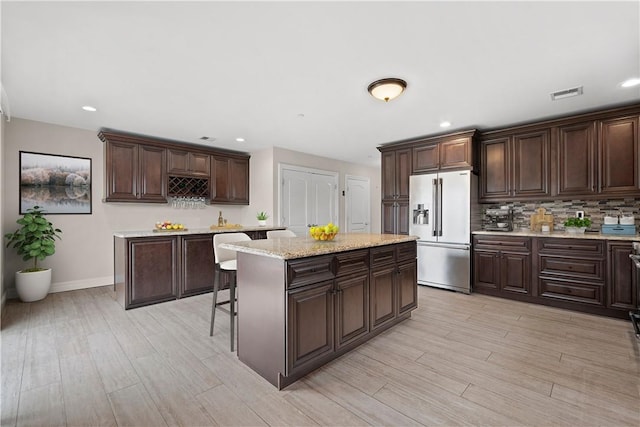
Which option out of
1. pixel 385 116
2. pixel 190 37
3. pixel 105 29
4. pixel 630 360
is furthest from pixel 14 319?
pixel 630 360

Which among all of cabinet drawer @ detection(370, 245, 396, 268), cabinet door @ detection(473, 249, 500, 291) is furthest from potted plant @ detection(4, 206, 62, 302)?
cabinet door @ detection(473, 249, 500, 291)

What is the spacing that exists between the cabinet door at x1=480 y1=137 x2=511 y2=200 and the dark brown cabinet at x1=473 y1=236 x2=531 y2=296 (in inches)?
28.9

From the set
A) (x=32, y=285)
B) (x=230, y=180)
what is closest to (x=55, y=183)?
(x=32, y=285)

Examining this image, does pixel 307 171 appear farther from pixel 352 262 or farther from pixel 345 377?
pixel 345 377

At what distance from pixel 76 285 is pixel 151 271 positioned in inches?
63.7

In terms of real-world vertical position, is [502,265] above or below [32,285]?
above

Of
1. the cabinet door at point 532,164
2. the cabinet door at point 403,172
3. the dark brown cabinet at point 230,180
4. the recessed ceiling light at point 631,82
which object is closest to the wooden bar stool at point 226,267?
the dark brown cabinet at point 230,180

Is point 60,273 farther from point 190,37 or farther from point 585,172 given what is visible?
point 585,172

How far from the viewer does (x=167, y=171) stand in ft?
16.2

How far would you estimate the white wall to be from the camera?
3.96 metres

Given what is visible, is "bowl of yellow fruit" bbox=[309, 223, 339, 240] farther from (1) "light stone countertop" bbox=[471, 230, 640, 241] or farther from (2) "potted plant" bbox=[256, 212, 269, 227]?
(2) "potted plant" bbox=[256, 212, 269, 227]

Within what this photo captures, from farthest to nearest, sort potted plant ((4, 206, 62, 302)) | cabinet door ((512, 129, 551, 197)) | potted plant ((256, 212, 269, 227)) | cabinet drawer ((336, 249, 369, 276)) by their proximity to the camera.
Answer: potted plant ((256, 212, 269, 227)) → cabinet door ((512, 129, 551, 197)) → potted plant ((4, 206, 62, 302)) → cabinet drawer ((336, 249, 369, 276))

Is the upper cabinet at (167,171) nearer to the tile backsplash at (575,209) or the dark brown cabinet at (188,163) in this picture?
the dark brown cabinet at (188,163)

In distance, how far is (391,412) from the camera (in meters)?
1.75
